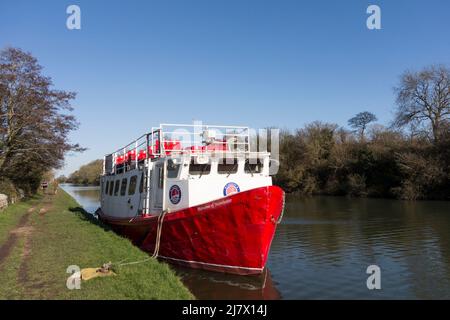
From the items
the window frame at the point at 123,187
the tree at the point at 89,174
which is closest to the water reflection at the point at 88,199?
the window frame at the point at 123,187

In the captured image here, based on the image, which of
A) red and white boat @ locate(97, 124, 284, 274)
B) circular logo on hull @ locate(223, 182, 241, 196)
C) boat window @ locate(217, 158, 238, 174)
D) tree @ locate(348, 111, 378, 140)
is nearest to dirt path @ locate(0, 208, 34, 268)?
red and white boat @ locate(97, 124, 284, 274)

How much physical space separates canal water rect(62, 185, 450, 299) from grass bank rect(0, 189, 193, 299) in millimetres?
1599

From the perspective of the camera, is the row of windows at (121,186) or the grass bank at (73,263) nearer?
the grass bank at (73,263)

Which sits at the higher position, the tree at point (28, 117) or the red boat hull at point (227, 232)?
the tree at point (28, 117)

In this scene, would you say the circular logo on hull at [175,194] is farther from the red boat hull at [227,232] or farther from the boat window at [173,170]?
the red boat hull at [227,232]

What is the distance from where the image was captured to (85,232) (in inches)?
723

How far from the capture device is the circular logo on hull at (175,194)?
47.3 feet

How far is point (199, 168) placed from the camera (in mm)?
15031

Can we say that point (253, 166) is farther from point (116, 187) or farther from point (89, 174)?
point (89, 174)

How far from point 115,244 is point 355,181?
44.9m

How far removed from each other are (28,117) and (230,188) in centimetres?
2023

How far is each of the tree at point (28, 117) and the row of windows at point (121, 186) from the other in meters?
10.0

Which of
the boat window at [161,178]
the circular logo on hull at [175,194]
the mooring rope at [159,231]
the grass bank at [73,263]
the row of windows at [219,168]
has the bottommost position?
the grass bank at [73,263]
